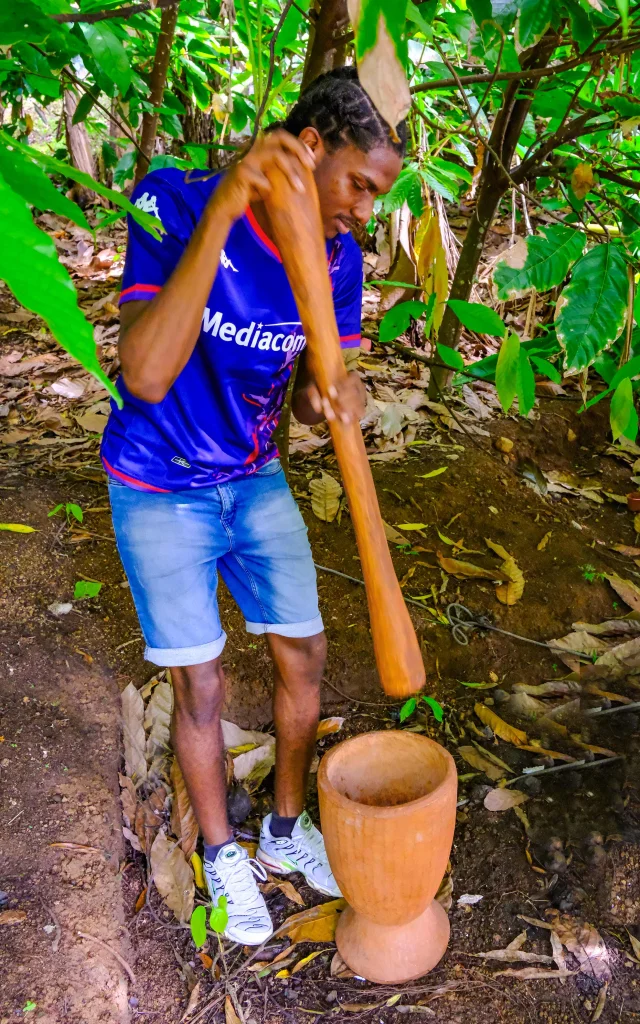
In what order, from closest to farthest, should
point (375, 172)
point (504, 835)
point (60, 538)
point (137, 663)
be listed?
point (375, 172) < point (504, 835) < point (137, 663) < point (60, 538)

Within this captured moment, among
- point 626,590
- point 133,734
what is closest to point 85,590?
point 133,734

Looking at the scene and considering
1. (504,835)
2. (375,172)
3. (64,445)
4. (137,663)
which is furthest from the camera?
(64,445)

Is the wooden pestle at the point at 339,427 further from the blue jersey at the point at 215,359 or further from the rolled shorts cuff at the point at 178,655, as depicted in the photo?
the rolled shorts cuff at the point at 178,655

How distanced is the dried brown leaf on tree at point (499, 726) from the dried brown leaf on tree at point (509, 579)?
0.43 m

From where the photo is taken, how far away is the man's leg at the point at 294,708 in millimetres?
1953

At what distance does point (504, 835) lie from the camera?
2146 mm

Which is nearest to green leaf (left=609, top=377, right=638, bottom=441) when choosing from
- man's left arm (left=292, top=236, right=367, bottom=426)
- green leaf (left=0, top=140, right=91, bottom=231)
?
man's left arm (left=292, top=236, right=367, bottom=426)

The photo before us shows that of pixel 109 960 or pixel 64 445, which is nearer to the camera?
pixel 109 960

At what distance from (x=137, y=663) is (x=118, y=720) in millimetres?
215

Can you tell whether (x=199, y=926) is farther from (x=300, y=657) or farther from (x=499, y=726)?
(x=499, y=726)

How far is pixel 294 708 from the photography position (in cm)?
199

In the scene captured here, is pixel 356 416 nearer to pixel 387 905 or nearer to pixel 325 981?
pixel 387 905

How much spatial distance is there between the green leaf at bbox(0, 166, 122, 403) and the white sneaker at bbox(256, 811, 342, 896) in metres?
1.80

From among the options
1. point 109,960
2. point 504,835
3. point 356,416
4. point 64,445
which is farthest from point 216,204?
point 64,445
